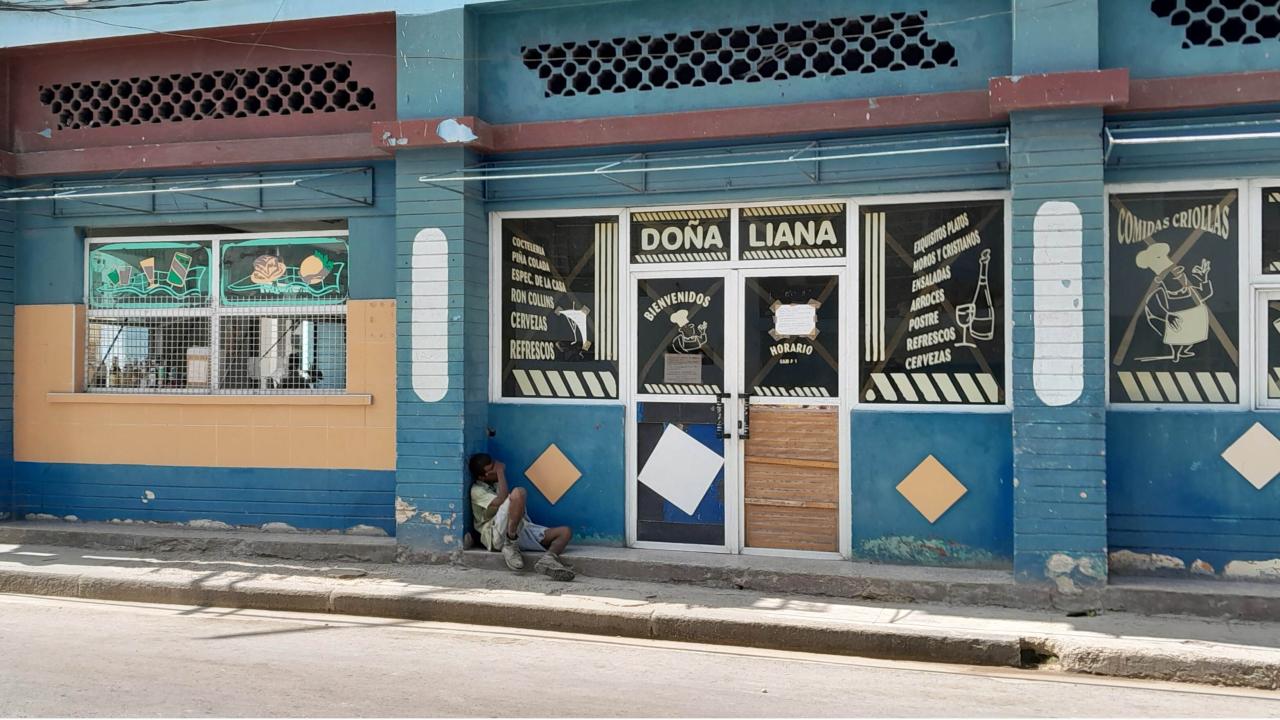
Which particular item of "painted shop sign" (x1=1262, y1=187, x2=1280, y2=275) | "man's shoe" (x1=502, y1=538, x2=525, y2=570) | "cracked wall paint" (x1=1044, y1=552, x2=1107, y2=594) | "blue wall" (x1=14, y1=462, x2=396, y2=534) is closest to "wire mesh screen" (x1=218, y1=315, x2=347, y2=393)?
"blue wall" (x1=14, y1=462, x2=396, y2=534)

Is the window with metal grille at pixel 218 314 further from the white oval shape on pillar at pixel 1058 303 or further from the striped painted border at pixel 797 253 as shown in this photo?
the white oval shape on pillar at pixel 1058 303

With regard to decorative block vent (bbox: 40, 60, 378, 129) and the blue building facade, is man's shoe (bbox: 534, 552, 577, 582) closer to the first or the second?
the blue building facade

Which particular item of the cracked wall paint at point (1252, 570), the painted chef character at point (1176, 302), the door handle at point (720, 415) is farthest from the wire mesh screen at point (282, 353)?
the cracked wall paint at point (1252, 570)

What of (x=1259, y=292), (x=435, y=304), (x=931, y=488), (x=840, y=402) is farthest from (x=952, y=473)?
(x=435, y=304)

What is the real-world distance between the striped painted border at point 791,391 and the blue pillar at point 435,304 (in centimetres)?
229

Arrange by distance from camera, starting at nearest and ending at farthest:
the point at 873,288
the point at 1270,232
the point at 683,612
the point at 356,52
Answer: the point at 683,612, the point at 1270,232, the point at 873,288, the point at 356,52

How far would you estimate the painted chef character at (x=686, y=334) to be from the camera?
8406 mm

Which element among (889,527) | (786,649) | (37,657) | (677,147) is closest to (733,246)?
(677,147)

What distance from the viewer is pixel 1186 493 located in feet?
23.9

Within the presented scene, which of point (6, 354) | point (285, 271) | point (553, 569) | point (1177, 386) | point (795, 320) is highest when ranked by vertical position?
point (285, 271)

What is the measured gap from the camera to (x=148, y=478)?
31.3ft

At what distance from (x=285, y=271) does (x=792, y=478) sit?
15.4ft

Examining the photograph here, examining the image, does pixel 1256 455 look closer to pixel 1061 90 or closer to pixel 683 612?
pixel 1061 90

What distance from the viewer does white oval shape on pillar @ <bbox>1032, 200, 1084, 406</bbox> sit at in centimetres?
712
